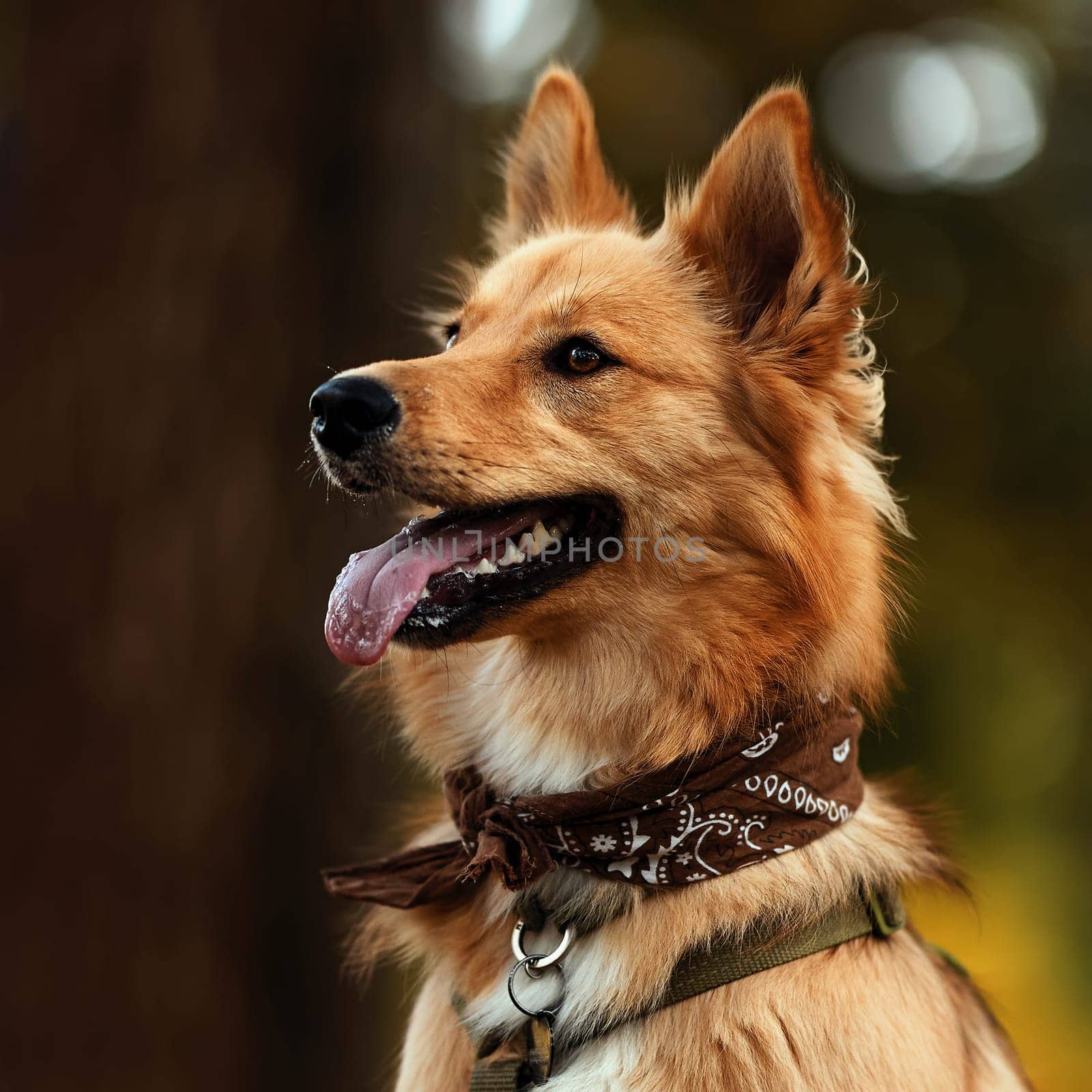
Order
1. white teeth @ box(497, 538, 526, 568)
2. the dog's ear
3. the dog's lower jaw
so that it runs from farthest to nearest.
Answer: the dog's ear, white teeth @ box(497, 538, 526, 568), the dog's lower jaw

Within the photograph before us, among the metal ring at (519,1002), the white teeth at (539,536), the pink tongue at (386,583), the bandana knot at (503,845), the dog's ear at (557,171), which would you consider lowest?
the metal ring at (519,1002)

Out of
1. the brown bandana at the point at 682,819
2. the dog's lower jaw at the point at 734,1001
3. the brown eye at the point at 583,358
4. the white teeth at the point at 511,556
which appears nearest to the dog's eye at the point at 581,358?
the brown eye at the point at 583,358

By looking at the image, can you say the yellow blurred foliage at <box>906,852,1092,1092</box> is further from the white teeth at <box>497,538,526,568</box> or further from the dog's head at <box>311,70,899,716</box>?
the white teeth at <box>497,538,526,568</box>

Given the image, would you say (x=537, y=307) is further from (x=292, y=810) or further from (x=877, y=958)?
(x=292, y=810)

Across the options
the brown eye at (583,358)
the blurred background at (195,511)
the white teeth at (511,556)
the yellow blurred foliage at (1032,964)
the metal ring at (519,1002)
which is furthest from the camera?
the yellow blurred foliage at (1032,964)

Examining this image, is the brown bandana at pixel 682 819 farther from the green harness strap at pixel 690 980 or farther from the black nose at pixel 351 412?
the black nose at pixel 351 412

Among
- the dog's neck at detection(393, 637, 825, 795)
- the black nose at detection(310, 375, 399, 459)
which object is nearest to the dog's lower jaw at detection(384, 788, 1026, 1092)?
the dog's neck at detection(393, 637, 825, 795)

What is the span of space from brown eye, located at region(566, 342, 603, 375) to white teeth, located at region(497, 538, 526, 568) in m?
0.49

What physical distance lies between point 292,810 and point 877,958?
2.42 metres

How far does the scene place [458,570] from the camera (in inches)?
102

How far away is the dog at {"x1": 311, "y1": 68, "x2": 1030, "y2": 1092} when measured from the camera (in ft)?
8.04

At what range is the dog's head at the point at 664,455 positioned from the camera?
255 centimetres

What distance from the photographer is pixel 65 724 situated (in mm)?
3881

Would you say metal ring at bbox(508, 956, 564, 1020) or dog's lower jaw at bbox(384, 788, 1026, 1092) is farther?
metal ring at bbox(508, 956, 564, 1020)
